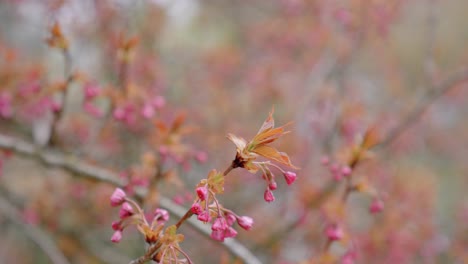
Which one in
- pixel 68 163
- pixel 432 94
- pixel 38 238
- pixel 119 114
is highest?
pixel 432 94

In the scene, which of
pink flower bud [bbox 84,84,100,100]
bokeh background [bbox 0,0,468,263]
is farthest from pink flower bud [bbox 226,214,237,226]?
pink flower bud [bbox 84,84,100,100]

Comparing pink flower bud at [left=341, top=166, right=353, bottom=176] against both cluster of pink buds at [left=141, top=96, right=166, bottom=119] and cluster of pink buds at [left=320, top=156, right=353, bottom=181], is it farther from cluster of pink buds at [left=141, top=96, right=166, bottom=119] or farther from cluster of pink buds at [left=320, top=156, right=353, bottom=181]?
cluster of pink buds at [left=141, top=96, right=166, bottom=119]

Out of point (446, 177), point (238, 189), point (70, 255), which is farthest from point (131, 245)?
point (446, 177)

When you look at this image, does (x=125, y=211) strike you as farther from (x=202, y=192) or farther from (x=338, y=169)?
(x=338, y=169)

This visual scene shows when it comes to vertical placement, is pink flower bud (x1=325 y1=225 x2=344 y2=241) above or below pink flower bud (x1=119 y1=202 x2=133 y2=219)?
above

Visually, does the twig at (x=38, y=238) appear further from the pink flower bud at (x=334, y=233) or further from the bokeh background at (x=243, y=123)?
the pink flower bud at (x=334, y=233)

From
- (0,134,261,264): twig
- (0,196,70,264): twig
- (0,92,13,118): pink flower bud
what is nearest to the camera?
(0,134,261,264): twig

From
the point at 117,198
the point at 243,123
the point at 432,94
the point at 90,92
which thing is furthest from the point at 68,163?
the point at 243,123

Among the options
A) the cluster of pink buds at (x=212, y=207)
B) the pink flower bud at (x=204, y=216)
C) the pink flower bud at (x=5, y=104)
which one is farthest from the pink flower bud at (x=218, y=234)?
the pink flower bud at (x=5, y=104)
